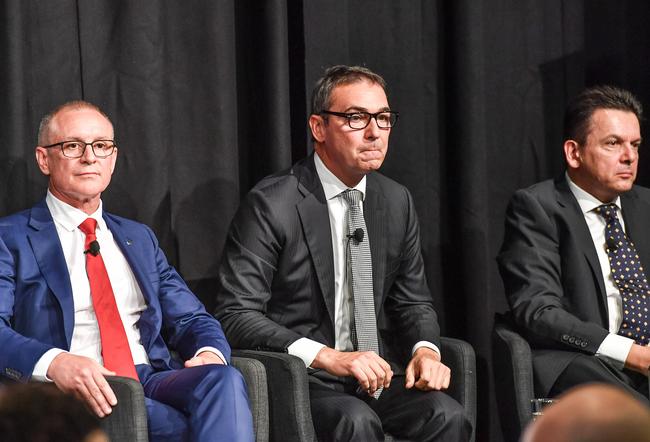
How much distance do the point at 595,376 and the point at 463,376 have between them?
0.44 metres

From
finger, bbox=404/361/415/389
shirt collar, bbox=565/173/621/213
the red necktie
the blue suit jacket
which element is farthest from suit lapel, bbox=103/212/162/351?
shirt collar, bbox=565/173/621/213

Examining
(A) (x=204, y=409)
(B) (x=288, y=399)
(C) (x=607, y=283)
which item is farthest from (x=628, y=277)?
(A) (x=204, y=409)

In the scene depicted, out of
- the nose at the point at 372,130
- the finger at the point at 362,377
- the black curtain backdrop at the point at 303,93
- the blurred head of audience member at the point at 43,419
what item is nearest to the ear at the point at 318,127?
the nose at the point at 372,130

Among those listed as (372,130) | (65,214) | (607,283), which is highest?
(372,130)

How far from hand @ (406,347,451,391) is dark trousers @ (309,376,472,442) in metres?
0.03

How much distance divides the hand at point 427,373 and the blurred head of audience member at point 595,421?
6.86 ft

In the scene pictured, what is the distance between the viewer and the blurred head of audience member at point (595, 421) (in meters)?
0.93

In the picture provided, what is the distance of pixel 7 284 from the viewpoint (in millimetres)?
2832

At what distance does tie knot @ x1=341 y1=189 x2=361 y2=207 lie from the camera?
3338mm

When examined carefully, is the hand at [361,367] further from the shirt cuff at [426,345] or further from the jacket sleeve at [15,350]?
the jacket sleeve at [15,350]

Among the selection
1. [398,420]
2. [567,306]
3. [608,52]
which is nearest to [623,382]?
[567,306]

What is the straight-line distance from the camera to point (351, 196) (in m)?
3.34

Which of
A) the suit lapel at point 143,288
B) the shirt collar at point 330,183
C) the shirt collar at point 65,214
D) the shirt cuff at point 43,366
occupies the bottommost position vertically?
the shirt cuff at point 43,366

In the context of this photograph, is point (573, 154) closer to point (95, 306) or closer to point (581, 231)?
point (581, 231)
